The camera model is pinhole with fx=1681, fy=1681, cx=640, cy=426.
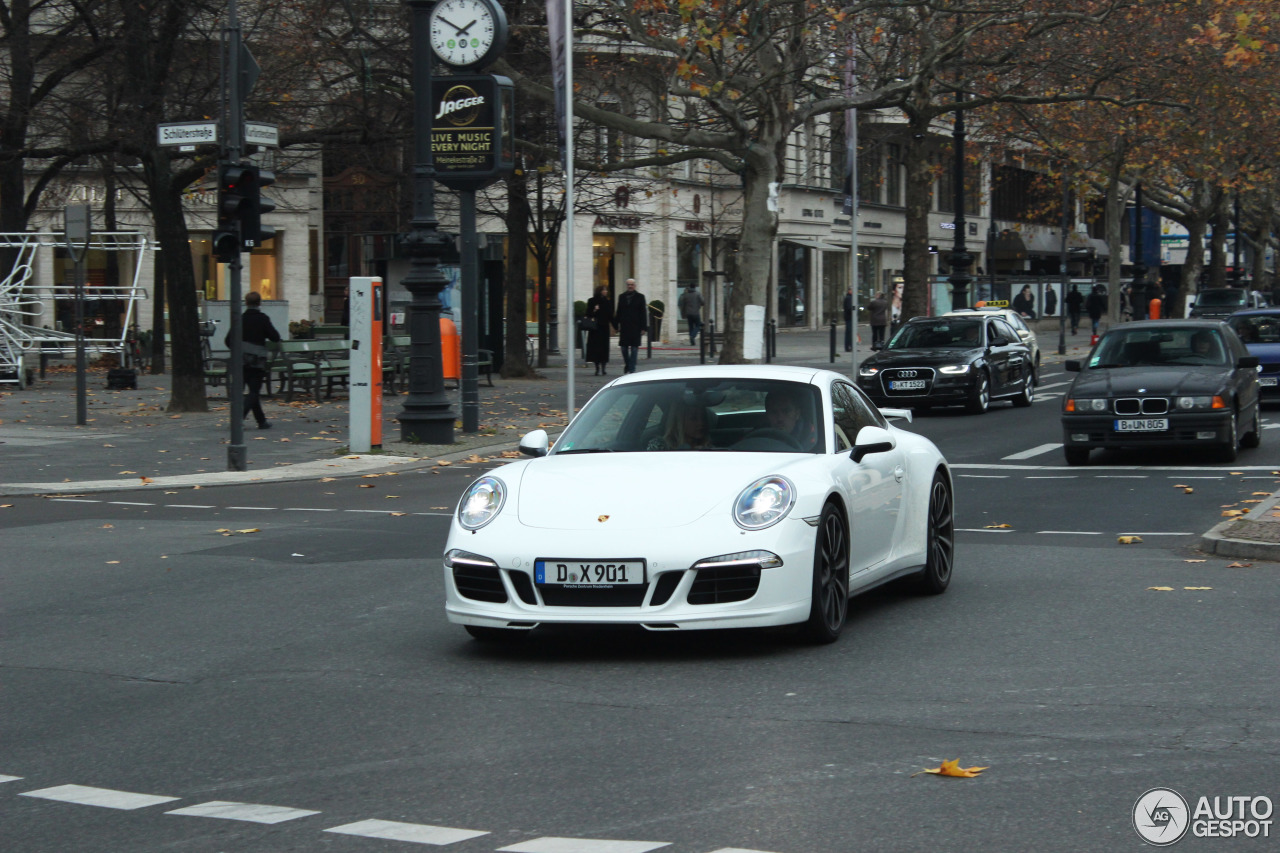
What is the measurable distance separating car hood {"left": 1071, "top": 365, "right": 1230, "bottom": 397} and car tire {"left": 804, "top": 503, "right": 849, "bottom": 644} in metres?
10.2

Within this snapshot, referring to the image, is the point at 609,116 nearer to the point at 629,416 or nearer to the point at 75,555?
the point at 75,555

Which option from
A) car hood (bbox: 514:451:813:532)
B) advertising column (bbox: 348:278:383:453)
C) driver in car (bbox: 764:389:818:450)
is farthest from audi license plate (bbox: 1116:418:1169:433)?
car hood (bbox: 514:451:813:532)

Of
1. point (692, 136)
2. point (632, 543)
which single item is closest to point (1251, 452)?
point (692, 136)

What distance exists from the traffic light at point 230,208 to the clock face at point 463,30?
4.26 m

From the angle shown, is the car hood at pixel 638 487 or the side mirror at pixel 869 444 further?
the side mirror at pixel 869 444

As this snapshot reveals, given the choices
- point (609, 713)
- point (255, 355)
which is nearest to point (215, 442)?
point (255, 355)

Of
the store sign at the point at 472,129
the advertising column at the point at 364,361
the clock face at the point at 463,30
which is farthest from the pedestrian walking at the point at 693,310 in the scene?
the advertising column at the point at 364,361

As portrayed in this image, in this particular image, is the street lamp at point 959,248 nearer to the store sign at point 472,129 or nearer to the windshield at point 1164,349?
the store sign at point 472,129

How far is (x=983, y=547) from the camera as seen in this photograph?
1179 cm

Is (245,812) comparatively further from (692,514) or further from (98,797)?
(692,514)

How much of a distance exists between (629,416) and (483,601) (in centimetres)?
150

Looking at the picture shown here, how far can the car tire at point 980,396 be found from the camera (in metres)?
25.7

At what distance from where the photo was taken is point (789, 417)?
8.53 m

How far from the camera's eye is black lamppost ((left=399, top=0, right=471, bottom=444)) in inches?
792
